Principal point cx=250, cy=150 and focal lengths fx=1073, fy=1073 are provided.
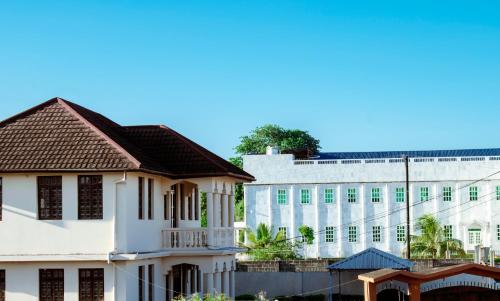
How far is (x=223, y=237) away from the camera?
121 feet

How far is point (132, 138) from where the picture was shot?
37000 millimetres

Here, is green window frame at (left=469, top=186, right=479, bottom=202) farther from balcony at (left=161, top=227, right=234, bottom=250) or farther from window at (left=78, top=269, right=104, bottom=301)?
window at (left=78, top=269, right=104, bottom=301)

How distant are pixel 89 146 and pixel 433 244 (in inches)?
1368

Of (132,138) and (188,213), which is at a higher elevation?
(132,138)

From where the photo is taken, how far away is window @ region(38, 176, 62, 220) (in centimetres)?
3134

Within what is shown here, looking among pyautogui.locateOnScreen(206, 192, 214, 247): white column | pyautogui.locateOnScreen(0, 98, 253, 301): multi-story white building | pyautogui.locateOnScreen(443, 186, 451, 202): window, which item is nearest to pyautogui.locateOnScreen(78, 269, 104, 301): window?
pyautogui.locateOnScreen(0, 98, 253, 301): multi-story white building

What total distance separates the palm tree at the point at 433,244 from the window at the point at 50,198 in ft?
113

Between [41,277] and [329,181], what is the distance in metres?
41.1

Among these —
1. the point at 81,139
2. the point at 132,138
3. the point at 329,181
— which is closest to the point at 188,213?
the point at 132,138

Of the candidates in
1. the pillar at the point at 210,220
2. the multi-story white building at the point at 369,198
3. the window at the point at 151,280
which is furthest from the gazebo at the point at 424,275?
the multi-story white building at the point at 369,198

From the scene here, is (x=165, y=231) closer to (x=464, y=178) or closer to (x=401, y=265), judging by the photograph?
(x=401, y=265)

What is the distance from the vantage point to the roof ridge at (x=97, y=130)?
31.2 meters

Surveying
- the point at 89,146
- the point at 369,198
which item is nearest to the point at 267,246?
the point at 369,198

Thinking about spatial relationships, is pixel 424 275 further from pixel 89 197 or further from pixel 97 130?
pixel 97 130
